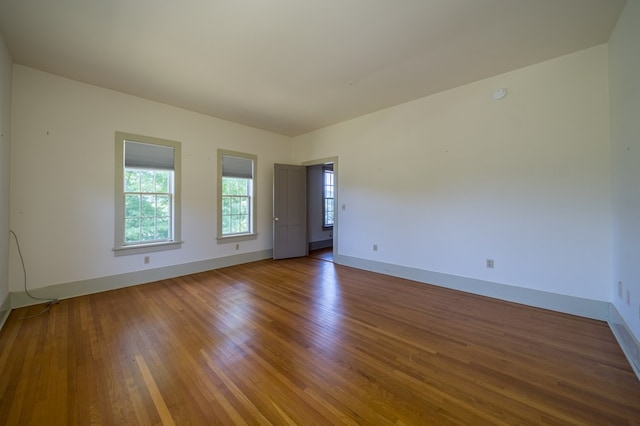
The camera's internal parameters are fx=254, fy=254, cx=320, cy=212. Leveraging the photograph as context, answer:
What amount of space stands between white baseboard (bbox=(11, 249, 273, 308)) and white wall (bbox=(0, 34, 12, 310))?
28cm

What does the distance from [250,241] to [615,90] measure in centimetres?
569

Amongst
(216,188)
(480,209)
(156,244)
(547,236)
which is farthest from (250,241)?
(547,236)

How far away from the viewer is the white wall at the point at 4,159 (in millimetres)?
2650

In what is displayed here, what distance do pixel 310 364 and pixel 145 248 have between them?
3.48 m

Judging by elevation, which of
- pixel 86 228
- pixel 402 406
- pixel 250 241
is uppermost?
pixel 86 228

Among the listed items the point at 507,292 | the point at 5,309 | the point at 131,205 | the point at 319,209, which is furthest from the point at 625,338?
the point at 5,309

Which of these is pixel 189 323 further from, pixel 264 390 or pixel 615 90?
pixel 615 90

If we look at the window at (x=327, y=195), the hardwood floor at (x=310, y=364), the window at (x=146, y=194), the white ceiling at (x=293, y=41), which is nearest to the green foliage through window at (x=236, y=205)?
the window at (x=146, y=194)

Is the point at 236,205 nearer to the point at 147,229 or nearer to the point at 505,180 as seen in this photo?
the point at 147,229

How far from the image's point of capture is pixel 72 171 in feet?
11.3

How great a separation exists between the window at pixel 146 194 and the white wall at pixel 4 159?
1.04 m

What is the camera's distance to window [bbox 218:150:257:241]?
→ 5098 millimetres

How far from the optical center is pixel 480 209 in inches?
138

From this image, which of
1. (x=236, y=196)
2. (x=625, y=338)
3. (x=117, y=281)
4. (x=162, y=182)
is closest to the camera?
(x=625, y=338)
